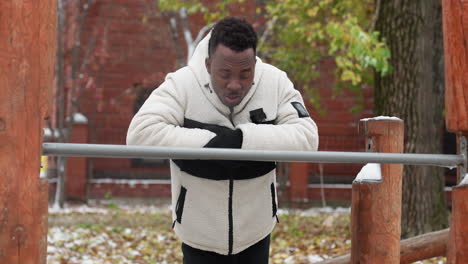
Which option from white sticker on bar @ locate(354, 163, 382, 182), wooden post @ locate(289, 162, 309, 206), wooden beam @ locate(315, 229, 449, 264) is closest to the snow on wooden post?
white sticker on bar @ locate(354, 163, 382, 182)

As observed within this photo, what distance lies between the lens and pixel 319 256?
7414 millimetres

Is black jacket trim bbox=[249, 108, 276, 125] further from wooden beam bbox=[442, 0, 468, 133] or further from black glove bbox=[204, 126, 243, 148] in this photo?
wooden beam bbox=[442, 0, 468, 133]

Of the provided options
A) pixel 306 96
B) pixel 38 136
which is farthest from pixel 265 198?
pixel 306 96

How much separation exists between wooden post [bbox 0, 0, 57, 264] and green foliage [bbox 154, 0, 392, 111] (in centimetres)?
553

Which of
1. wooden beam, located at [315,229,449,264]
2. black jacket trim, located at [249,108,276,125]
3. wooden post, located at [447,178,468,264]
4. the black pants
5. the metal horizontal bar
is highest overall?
black jacket trim, located at [249,108,276,125]

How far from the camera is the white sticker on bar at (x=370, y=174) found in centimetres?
250

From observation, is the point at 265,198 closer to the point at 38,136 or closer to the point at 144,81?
the point at 38,136

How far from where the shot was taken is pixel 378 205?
2.47 meters

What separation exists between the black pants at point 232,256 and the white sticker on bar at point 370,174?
1.58 ft

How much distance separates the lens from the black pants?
8.66ft

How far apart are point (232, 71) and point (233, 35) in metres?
0.14

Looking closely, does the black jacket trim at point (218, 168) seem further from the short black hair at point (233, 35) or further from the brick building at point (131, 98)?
the brick building at point (131, 98)

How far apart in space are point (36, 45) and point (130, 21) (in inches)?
512

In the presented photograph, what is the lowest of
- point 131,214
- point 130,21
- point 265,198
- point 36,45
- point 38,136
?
point 131,214
